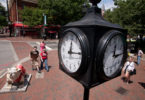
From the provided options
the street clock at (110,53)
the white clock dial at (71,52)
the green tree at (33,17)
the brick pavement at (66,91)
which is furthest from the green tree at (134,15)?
the green tree at (33,17)

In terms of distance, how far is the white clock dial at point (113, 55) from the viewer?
3.45 ft

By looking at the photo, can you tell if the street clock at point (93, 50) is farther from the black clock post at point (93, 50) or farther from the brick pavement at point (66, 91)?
the brick pavement at point (66, 91)

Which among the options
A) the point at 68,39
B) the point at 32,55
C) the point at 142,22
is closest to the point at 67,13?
the point at 142,22

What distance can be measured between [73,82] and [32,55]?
276 cm

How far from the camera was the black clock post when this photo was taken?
950 millimetres

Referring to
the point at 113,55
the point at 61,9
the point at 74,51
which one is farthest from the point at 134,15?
the point at 61,9

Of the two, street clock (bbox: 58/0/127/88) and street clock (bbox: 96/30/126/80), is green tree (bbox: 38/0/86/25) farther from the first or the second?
street clock (bbox: 96/30/126/80)

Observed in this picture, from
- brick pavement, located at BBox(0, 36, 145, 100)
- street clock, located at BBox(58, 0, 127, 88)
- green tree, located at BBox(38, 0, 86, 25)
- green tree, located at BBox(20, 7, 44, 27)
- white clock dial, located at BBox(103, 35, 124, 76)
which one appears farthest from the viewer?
green tree, located at BBox(38, 0, 86, 25)

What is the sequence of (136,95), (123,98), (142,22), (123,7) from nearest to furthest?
(123,98), (136,95), (142,22), (123,7)

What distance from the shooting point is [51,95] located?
12.4 feet

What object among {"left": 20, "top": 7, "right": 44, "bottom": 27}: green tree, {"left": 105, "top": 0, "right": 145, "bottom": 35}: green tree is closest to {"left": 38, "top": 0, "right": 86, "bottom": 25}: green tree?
{"left": 20, "top": 7, "right": 44, "bottom": 27}: green tree

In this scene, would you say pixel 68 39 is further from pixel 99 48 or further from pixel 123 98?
pixel 123 98

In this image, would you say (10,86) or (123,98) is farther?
(10,86)

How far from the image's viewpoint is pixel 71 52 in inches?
44.8
